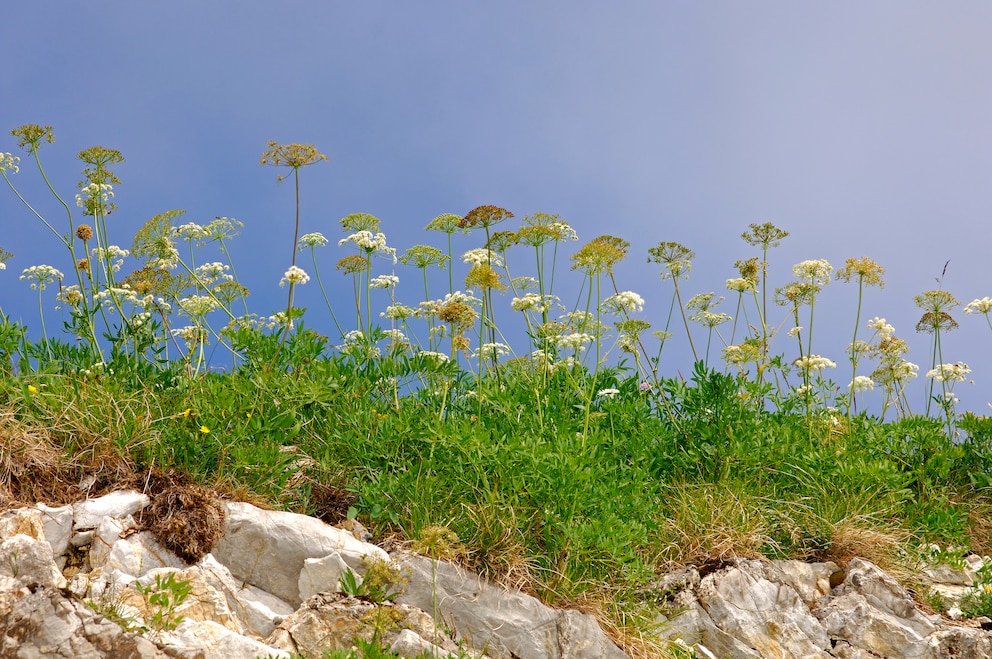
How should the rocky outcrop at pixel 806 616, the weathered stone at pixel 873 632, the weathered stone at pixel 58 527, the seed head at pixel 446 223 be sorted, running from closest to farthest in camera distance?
the weathered stone at pixel 58 527 < the rocky outcrop at pixel 806 616 < the weathered stone at pixel 873 632 < the seed head at pixel 446 223

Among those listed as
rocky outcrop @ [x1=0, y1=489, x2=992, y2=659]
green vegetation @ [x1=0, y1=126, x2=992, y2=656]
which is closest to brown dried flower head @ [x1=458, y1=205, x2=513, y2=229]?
green vegetation @ [x1=0, y1=126, x2=992, y2=656]

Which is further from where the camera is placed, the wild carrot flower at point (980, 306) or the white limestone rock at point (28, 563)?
the wild carrot flower at point (980, 306)

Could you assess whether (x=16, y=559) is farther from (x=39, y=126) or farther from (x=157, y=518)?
(x=39, y=126)

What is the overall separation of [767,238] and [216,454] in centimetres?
660

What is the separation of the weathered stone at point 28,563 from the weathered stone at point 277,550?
1.11 metres

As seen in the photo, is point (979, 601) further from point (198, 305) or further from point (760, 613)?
point (198, 305)

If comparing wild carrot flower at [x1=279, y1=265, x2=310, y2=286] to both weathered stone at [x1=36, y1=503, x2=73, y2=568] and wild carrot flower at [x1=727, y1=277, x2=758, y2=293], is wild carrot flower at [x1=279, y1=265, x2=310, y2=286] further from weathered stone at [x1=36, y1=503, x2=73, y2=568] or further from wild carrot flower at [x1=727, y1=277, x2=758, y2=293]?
wild carrot flower at [x1=727, y1=277, x2=758, y2=293]

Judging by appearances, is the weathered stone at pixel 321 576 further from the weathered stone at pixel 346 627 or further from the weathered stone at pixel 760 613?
the weathered stone at pixel 760 613

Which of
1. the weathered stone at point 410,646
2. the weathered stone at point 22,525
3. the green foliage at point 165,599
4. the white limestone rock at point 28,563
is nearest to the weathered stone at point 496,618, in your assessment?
the weathered stone at point 410,646

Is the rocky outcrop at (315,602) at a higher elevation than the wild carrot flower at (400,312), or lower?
lower

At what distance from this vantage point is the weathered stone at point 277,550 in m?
5.43

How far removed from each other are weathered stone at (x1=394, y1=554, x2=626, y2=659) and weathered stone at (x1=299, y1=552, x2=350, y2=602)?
42 centimetres

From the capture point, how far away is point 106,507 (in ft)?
17.9

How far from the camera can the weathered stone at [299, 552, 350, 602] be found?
534 centimetres
